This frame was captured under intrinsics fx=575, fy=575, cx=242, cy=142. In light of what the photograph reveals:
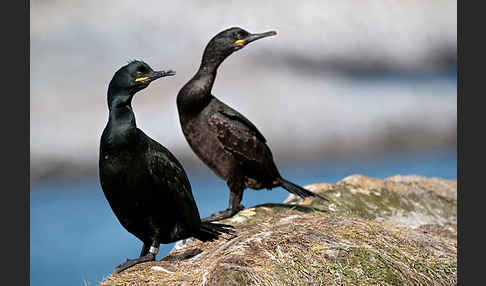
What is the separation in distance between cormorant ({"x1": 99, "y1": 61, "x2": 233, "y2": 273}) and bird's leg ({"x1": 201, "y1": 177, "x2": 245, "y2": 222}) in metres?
2.56

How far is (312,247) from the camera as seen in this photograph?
19.7 feet

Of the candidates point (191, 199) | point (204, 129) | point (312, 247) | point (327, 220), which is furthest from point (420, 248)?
point (204, 129)

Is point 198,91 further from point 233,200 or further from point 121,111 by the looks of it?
point 121,111

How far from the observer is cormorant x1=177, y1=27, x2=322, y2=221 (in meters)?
8.91

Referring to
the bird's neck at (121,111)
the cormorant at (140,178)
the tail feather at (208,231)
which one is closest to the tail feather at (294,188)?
the tail feather at (208,231)

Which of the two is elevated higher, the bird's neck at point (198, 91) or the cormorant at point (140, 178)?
the bird's neck at point (198, 91)

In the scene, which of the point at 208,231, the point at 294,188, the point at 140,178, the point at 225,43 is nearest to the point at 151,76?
the point at 140,178

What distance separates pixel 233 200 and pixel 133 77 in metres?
3.68

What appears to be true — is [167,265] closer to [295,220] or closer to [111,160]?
[111,160]

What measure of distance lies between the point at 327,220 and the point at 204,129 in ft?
8.78

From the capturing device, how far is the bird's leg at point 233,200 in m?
8.93

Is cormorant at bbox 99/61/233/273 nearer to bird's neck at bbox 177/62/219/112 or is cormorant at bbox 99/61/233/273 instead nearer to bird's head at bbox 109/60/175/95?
bird's head at bbox 109/60/175/95

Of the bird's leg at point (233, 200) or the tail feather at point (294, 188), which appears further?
the tail feather at point (294, 188)

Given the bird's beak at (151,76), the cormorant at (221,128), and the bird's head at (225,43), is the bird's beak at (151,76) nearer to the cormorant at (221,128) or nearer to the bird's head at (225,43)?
the cormorant at (221,128)
